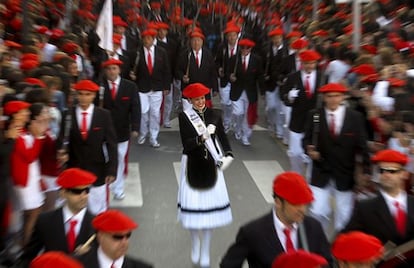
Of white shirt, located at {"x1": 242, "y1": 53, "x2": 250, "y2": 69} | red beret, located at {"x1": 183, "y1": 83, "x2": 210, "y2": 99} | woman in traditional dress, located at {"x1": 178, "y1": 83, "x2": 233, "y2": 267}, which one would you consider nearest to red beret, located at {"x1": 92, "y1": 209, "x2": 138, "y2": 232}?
woman in traditional dress, located at {"x1": 178, "y1": 83, "x2": 233, "y2": 267}

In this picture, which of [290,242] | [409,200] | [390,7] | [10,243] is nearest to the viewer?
[290,242]

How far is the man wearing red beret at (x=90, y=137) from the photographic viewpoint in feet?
23.0

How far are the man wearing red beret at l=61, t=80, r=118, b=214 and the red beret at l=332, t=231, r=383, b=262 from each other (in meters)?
3.77

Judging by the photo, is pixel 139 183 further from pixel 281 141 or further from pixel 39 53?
pixel 281 141

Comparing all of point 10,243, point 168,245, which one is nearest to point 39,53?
point 168,245

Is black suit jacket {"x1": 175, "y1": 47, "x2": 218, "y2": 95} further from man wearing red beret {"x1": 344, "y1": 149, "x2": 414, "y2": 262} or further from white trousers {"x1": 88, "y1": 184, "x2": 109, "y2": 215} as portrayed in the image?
man wearing red beret {"x1": 344, "y1": 149, "x2": 414, "y2": 262}

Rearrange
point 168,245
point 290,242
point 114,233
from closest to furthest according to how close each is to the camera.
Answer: point 114,233
point 290,242
point 168,245

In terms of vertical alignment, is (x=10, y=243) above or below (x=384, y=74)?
below

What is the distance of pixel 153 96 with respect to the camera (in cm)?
1181

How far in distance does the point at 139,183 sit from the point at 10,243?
4.07 m

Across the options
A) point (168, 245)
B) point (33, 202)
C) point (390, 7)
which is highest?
point (390, 7)

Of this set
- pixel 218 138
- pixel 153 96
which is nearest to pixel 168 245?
pixel 218 138

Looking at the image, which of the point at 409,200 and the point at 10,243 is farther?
the point at 10,243

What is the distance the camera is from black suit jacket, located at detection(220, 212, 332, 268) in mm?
4336
